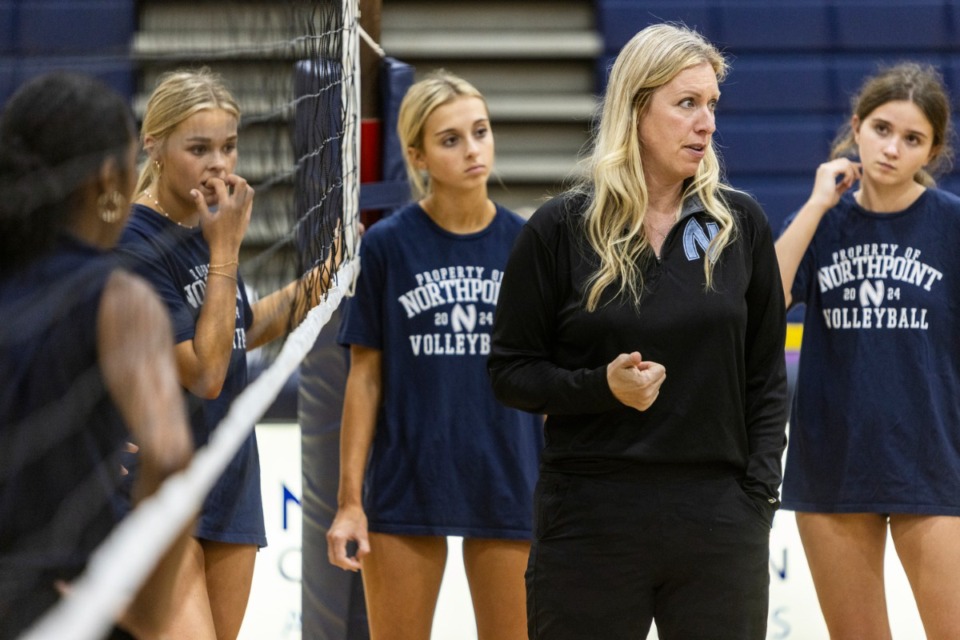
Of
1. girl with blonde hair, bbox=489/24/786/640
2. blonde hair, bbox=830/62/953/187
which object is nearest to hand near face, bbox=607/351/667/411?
girl with blonde hair, bbox=489/24/786/640

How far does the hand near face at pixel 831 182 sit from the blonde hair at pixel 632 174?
76cm

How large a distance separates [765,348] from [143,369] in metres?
1.18

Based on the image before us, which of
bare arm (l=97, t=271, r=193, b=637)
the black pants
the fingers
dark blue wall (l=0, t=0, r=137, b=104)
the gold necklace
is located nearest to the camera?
bare arm (l=97, t=271, r=193, b=637)

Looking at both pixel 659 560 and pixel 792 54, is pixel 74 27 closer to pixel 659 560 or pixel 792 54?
pixel 792 54

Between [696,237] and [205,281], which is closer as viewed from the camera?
[696,237]

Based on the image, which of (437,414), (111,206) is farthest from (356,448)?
(111,206)

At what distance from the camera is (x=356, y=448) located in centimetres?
282

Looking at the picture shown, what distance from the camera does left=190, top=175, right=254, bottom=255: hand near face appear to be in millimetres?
2111

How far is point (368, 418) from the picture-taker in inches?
112

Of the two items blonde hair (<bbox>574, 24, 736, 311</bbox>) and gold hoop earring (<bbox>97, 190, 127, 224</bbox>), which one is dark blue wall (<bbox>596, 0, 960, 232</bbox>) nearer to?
blonde hair (<bbox>574, 24, 736, 311</bbox>)

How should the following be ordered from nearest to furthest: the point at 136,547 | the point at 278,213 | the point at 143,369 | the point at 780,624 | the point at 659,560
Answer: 1. the point at 136,547
2. the point at 143,369
3. the point at 659,560
4. the point at 780,624
5. the point at 278,213

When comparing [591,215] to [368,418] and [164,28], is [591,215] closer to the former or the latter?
[368,418]

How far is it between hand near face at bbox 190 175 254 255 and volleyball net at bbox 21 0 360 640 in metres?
0.04

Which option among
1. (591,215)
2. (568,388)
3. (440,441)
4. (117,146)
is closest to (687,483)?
(568,388)
